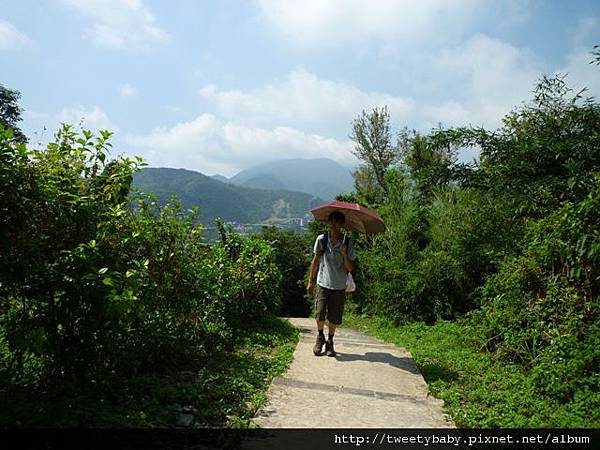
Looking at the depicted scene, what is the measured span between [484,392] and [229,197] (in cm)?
14701

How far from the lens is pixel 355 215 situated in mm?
6551

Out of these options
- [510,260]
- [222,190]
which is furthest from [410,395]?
[222,190]

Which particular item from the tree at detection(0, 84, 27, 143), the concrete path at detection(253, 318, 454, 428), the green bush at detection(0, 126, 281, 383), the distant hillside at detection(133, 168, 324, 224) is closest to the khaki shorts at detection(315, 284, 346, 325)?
the concrete path at detection(253, 318, 454, 428)

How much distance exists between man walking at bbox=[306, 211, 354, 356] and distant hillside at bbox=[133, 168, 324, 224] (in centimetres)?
11935

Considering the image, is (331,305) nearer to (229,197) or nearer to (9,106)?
(9,106)

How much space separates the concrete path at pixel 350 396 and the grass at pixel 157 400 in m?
0.22

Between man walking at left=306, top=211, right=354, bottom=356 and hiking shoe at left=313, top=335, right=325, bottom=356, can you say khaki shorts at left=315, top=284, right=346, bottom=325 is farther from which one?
hiking shoe at left=313, top=335, right=325, bottom=356

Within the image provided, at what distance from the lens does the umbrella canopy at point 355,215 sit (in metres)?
6.24

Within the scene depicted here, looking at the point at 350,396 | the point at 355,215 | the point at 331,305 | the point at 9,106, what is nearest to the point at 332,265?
the point at 331,305

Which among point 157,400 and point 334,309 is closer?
point 157,400

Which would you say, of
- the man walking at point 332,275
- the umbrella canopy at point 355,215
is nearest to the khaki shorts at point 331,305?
the man walking at point 332,275

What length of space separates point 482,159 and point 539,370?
5936mm

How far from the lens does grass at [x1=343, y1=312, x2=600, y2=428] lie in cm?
383

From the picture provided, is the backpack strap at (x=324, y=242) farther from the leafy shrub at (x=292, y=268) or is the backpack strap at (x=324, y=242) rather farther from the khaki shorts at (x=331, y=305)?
the leafy shrub at (x=292, y=268)
